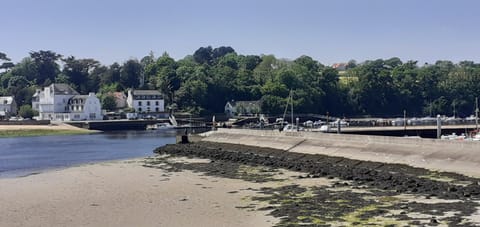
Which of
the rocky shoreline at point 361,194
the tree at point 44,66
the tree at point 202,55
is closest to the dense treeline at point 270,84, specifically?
the tree at point 44,66

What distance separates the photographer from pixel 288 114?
117 meters

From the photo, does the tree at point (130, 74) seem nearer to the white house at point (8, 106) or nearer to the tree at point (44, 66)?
the tree at point (44, 66)

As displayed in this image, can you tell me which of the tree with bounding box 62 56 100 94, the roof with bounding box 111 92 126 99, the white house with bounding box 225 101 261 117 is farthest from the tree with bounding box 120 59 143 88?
the white house with bounding box 225 101 261 117

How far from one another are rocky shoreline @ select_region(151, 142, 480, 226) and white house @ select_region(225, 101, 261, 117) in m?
79.3

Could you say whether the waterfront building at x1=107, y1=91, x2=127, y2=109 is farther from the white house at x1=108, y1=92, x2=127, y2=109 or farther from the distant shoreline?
the distant shoreline

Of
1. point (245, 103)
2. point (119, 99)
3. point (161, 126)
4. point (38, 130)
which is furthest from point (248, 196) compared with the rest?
point (119, 99)

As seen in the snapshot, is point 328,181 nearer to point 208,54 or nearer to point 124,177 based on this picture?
point 124,177

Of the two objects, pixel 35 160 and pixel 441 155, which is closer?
pixel 441 155

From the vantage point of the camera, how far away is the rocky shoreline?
2069 cm

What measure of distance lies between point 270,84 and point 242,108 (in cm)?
1014

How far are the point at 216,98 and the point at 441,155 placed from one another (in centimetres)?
9489

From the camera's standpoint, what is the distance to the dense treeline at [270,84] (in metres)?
126

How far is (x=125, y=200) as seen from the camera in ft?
87.7

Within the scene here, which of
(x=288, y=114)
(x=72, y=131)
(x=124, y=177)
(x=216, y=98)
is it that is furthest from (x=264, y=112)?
(x=124, y=177)
